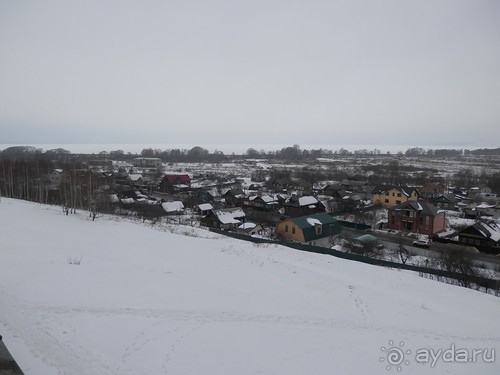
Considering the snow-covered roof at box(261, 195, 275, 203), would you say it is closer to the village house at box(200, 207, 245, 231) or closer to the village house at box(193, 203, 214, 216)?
the village house at box(193, 203, 214, 216)

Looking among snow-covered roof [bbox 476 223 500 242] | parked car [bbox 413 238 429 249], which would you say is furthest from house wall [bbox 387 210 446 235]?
snow-covered roof [bbox 476 223 500 242]

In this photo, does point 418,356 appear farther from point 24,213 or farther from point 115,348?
point 24,213

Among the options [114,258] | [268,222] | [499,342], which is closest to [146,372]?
[114,258]

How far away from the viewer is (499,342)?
24.2ft

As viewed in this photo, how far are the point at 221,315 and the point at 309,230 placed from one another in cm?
1710

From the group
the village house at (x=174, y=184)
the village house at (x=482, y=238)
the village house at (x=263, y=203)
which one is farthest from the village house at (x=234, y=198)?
the village house at (x=482, y=238)

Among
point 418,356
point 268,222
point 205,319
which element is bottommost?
point 268,222

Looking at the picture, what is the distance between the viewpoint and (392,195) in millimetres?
39438

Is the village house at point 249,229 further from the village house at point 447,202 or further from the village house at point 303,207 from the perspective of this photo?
the village house at point 447,202

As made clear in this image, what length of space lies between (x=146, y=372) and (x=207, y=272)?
479 cm

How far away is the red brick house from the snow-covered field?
18823 mm

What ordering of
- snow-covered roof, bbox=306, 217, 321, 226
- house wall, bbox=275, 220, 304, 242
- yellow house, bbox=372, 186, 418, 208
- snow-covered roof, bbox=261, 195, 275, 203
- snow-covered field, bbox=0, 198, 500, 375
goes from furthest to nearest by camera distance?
1. snow-covered roof, bbox=261, 195, 275, 203
2. yellow house, bbox=372, 186, 418, 208
3. snow-covered roof, bbox=306, 217, 321, 226
4. house wall, bbox=275, 220, 304, 242
5. snow-covered field, bbox=0, 198, 500, 375

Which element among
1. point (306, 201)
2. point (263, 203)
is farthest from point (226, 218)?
point (306, 201)

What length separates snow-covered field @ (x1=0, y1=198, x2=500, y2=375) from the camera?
568 cm
